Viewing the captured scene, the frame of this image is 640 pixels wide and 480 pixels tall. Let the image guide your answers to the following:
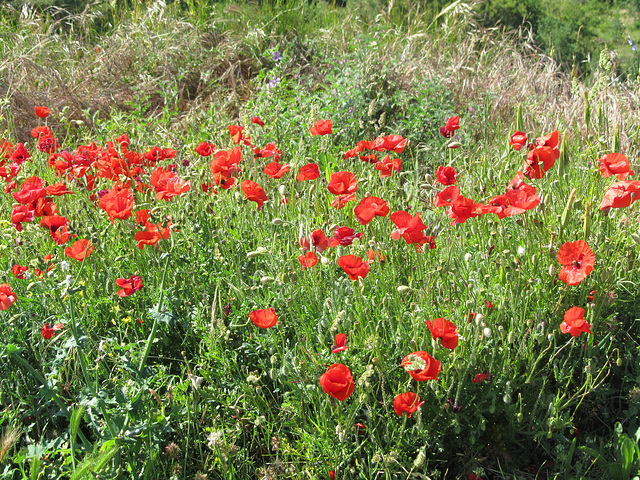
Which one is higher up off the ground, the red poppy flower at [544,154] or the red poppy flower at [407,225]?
the red poppy flower at [544,154]

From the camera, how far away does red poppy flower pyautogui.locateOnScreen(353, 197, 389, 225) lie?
1695 mm

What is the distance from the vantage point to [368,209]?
1.71 metres

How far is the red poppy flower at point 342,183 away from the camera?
1953mm

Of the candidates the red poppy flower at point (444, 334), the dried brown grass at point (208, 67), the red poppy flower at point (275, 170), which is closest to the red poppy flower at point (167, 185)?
the red poppy flower at point (275, 170)

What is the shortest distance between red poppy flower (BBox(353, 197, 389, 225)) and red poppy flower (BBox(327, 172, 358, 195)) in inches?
10.1

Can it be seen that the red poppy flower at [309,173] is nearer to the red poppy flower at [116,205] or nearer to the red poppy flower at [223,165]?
the red poppy flower at [223,165]

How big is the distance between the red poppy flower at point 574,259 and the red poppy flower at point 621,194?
0.83 feet

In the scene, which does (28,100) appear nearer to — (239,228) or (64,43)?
(64,43)

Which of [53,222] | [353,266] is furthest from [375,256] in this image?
[53,222]

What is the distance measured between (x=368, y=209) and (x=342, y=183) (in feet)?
1.01

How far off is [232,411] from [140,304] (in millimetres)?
643

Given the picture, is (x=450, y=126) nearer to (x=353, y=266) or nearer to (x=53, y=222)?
(x=353, y=266)

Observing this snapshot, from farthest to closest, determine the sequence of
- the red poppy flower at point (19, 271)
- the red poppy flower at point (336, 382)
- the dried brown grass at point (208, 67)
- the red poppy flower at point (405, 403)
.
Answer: the dried brown grass at point (208, 67)
the red poppy flower at point (19, 271)
the red poppy flower at point (405, 403)
the red poppy flower at point (336, 382)

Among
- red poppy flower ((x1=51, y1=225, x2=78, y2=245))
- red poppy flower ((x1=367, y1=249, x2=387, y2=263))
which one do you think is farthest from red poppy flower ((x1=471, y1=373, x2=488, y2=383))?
red poppy flower ((x1=51, y1=225, x2=78, y2=245))
